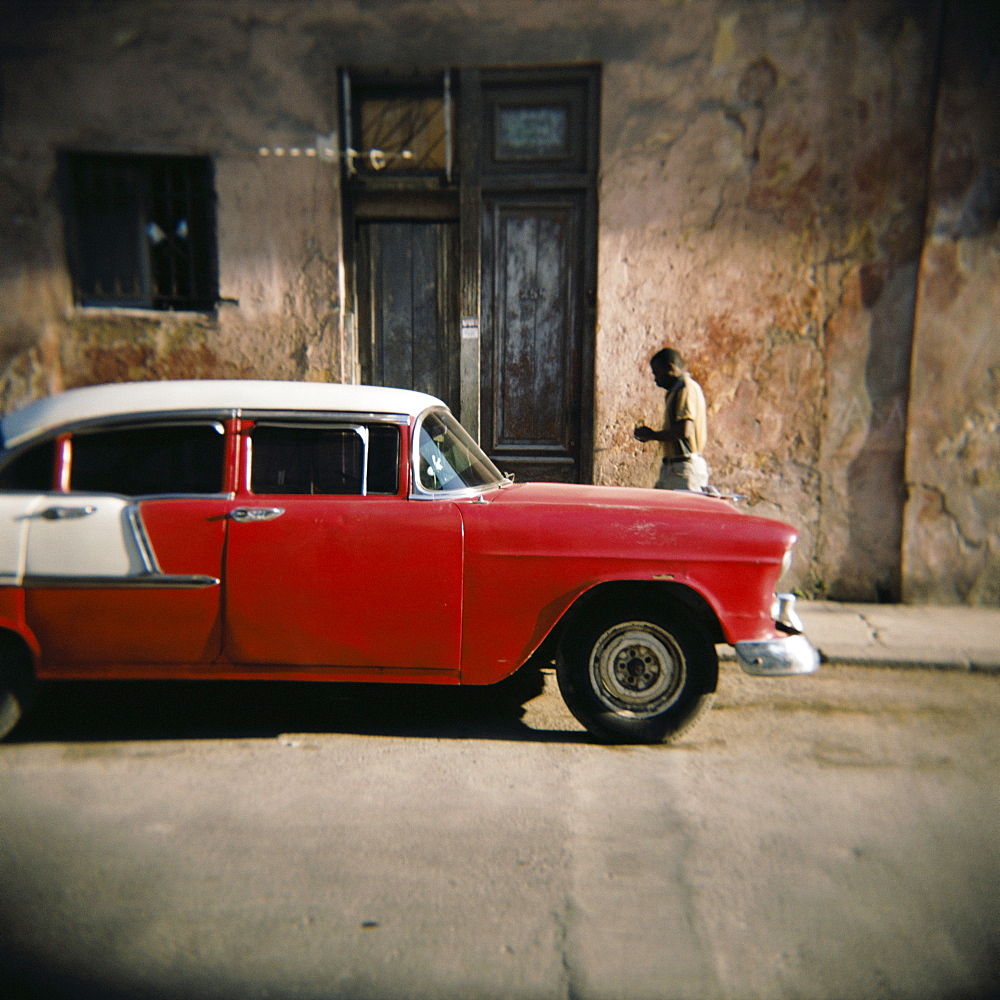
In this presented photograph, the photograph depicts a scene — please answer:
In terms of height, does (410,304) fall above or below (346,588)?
above

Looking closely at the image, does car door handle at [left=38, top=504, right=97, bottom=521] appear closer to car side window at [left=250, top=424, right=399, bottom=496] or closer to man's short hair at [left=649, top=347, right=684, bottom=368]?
car side window at [left=250, top=424, right=399, bottom=496]

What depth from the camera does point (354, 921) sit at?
2.30 m

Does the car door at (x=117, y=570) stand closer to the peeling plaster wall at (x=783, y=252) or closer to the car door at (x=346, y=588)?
the car door at (x=346, y=588)

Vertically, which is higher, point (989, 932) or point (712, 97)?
point (712, 97)

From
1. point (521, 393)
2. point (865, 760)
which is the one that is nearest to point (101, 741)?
point (865, 760)

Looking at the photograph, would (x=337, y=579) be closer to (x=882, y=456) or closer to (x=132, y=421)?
(x=132, y=421)

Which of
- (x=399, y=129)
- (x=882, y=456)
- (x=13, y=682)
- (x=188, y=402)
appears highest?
(x=399, y=129)

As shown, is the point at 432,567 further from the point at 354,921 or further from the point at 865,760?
the point at 865,760

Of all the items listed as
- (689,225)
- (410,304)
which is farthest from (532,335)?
(689,225)

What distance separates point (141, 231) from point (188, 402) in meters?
3.99

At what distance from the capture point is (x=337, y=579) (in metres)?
3.50

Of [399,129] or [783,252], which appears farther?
[399,129]

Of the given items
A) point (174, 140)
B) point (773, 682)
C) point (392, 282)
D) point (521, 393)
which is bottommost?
point (773, 682)

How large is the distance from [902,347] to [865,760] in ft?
12.9
